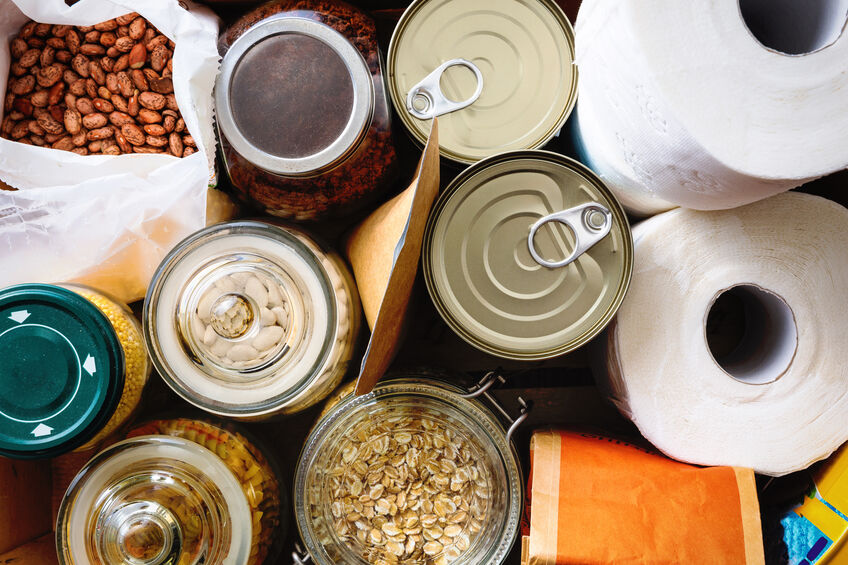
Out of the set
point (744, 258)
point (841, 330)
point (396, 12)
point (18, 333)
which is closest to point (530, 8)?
point (396, 12)

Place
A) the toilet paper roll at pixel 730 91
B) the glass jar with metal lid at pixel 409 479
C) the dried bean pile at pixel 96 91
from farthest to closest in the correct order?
1. the dried bean pile at pixel 96 91
2. the glass jar with metal lid at pixel 409 479
3. the toilet paper roll at pixel 730 91

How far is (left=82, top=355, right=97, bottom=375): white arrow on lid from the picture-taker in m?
0.66

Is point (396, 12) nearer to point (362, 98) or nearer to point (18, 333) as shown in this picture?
point (362, 98)

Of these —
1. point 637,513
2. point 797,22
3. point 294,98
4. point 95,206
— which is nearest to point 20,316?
point 95,206

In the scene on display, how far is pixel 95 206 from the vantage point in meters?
0.81

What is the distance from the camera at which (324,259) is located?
75 centimetres

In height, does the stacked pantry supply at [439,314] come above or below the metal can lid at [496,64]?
below

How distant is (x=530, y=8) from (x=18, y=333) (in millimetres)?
700

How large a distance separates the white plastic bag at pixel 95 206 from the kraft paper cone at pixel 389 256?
0.73 ft

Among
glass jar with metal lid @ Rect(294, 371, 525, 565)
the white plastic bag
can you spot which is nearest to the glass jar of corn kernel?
the white plastic bag

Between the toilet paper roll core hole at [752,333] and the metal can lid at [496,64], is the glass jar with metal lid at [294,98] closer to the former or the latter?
the metal can lid at [496,64]

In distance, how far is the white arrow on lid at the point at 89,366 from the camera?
658 millimetres

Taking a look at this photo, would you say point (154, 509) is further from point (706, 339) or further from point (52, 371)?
point (706, 339)

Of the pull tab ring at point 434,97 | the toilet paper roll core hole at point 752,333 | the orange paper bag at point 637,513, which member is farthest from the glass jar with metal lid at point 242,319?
the toilet paper roll core hole at point 752,333
